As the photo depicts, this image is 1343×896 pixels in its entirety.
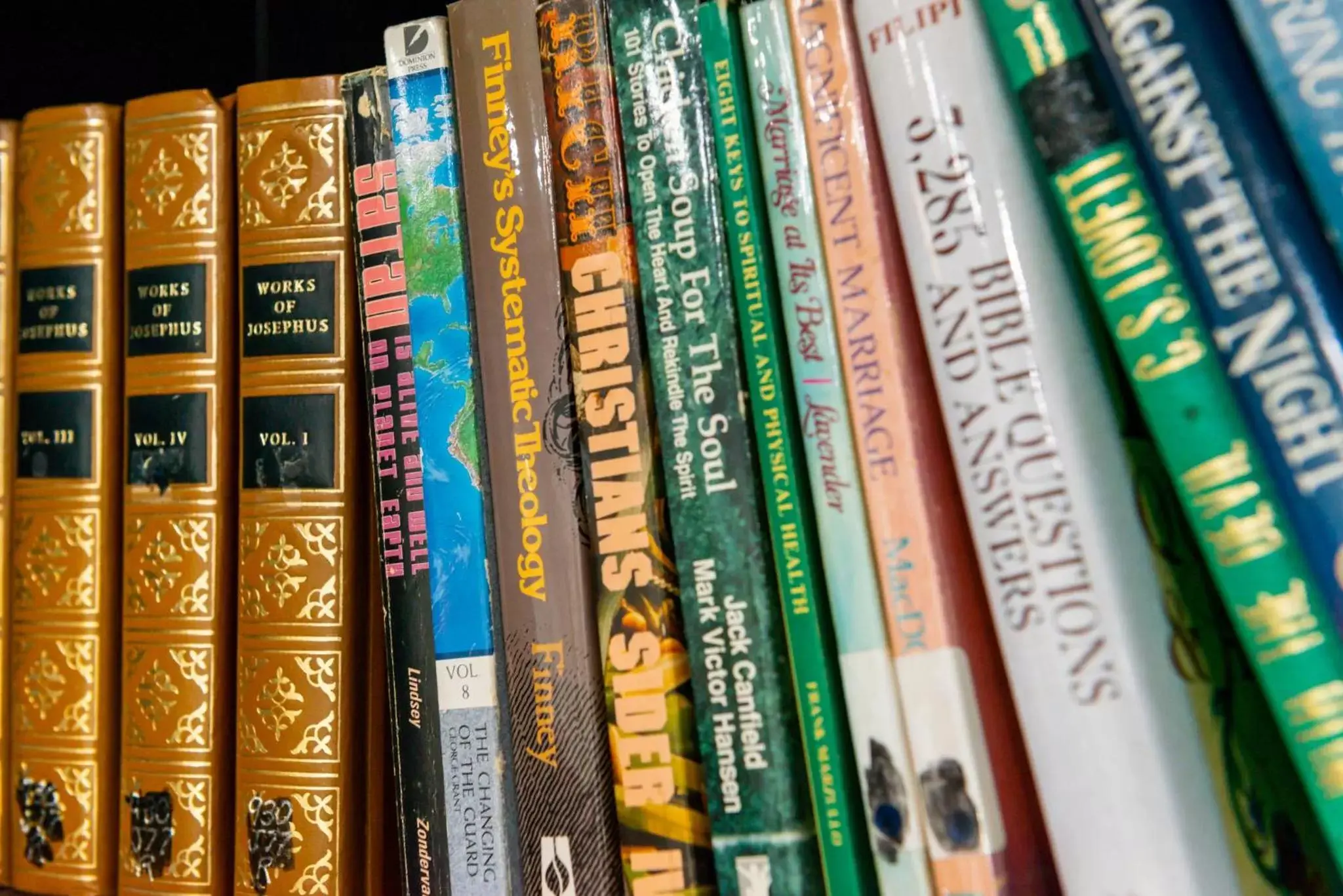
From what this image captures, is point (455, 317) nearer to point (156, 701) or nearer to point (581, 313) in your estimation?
point (581, 313)

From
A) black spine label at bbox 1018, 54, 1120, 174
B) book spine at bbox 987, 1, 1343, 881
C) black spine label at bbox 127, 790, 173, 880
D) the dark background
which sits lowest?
black spine label at bbox 127, 790, 173, 880

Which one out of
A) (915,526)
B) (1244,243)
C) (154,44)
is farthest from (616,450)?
(154,44)

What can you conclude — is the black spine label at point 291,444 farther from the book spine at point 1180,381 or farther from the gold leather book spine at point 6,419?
the book spine at point 1180,381

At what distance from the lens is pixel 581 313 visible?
0.42 meters

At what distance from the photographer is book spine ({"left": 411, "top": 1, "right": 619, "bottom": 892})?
1.34ft

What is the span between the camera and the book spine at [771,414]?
371 mm

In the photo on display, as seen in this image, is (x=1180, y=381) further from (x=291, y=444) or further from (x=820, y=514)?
(x=291, y=444)

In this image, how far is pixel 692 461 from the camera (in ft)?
1.28

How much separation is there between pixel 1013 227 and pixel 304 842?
0.45 m

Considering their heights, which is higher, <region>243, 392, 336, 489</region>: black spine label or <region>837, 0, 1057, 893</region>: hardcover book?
<region>243, 392, 336, 489</region>: black spine label

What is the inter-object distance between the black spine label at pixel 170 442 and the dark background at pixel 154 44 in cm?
35

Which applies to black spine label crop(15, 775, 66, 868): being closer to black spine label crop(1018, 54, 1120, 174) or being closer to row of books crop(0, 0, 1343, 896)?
row of books crop(0, 0, 1343, 896)

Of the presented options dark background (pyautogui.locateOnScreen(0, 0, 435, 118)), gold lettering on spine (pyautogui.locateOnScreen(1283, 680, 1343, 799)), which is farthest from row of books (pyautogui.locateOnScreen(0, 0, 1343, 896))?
dark background (pyautogui.locateOnScreen(0, 0, 435, 118))

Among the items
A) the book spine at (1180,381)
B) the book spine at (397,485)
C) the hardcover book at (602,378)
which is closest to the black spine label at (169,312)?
the book spine at (397,485)
